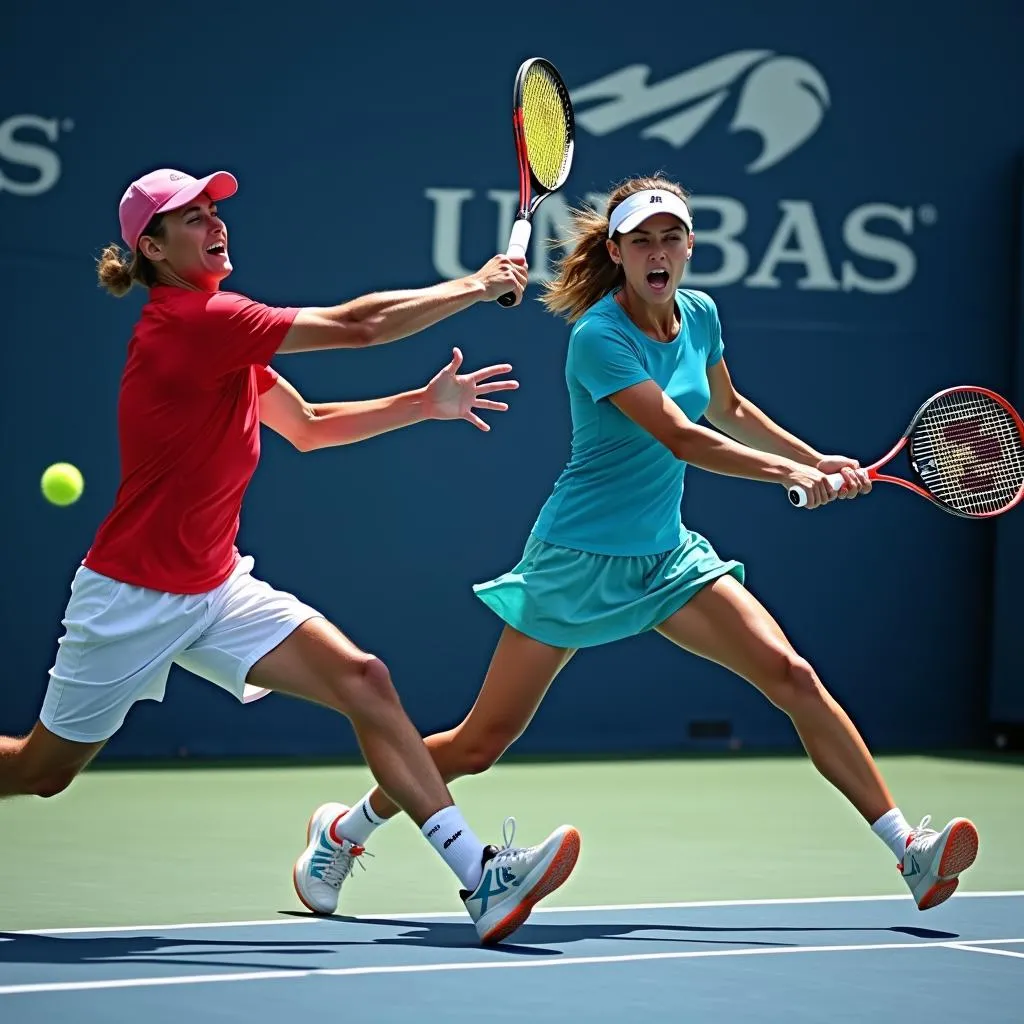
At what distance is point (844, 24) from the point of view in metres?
9.85

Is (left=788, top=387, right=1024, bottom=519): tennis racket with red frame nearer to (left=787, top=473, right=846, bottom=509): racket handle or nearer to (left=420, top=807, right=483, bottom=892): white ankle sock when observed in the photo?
(left=787, top=473, right=846, bottom=509): racket handle

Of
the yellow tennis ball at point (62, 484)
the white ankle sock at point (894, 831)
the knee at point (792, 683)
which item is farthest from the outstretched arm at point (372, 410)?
the yellow tennis ball at point (62, 484)

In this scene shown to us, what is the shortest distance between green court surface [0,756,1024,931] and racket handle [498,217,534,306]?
144 cm

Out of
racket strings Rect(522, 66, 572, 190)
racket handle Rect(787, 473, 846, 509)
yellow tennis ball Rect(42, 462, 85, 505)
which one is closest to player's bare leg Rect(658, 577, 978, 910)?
racket handle Rect(787, 473, 846, 509)

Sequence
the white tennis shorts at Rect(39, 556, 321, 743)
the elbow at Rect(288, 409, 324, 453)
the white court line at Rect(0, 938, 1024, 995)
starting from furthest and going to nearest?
the elbow at Rect(288, 409, 324, 453)
the white tennis shorts at Rect(39, 556, 321, 743)
the white court line at Rect(0, 938, 1024, 995)

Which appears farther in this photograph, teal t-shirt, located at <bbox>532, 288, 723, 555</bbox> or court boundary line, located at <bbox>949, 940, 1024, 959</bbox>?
teal t-shirt, located at <bbox>532, 288, 723, 555</bbox>

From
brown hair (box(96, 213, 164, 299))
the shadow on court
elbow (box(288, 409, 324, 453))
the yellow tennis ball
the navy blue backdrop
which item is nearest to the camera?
the shadow on court

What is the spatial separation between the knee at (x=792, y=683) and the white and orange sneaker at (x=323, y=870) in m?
1.01

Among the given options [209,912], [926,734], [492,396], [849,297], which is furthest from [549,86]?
[926,734]

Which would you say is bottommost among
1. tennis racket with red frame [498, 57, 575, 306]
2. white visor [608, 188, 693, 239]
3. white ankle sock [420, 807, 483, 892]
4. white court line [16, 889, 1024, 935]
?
white court line [16, 889, 1024, 935]

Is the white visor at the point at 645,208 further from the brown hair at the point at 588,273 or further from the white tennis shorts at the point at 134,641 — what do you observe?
the white tennis shorts at the point at 134,641

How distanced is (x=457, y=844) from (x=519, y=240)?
4.33 feet

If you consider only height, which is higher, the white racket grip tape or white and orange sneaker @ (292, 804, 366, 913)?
the white racket grip tape

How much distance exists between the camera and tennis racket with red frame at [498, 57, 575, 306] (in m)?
5.33
